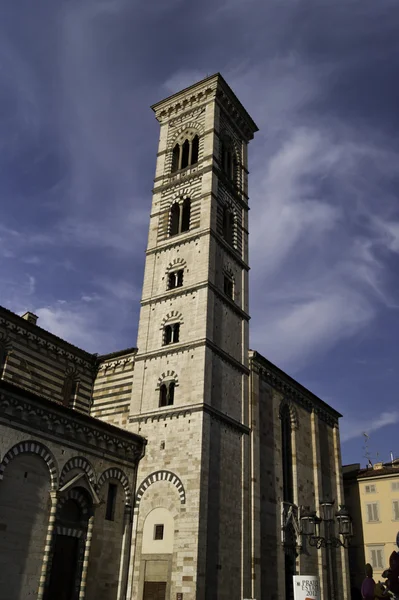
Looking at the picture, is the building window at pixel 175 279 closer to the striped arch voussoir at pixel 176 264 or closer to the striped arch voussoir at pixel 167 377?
the striped arch voussoir at pixel 176 264

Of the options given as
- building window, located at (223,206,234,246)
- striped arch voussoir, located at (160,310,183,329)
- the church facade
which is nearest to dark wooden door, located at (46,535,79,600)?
the church facade

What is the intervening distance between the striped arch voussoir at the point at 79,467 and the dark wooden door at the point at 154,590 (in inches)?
172

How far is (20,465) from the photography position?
61.3 ft

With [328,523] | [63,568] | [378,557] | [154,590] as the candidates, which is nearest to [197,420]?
[154,590]

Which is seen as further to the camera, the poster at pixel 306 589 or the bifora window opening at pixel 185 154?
the bifora window opening at pixel 185 154

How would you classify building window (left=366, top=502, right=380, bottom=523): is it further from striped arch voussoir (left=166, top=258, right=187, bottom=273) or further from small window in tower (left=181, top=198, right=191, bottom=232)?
small window in tower (left=181, top=198, right=191, bottom=232)

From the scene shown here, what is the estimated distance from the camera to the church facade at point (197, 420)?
21.3 metres

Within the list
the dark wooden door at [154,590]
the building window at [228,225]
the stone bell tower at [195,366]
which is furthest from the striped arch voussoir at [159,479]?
the building window at [228,225]

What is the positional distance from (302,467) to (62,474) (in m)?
15.2

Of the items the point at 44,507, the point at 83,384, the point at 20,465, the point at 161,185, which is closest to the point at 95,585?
the point at 44,507

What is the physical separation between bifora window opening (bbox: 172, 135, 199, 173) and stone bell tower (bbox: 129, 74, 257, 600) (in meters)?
0.08

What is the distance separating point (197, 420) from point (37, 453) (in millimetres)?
6684

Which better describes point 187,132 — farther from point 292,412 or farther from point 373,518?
point 373,518

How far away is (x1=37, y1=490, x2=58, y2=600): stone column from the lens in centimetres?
1820
